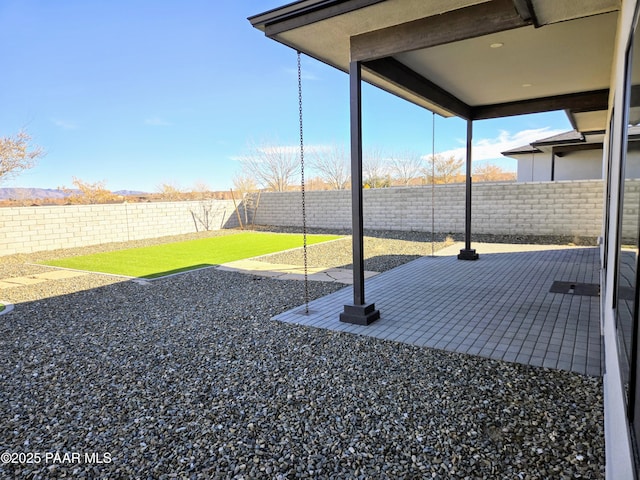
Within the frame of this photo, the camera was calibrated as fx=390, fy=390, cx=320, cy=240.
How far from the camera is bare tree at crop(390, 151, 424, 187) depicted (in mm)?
27703

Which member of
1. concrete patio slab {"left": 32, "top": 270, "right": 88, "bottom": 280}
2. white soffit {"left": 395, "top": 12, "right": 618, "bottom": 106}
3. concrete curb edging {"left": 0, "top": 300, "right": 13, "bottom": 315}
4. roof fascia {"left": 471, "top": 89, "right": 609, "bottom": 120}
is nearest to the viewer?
white soffit {"left": 395, "top": 12, "right": 618, "bottom": 106}

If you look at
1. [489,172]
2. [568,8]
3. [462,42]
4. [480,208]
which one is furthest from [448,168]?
[568,8]

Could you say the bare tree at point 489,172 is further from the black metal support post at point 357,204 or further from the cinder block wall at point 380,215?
the black metal support post at point 357,204

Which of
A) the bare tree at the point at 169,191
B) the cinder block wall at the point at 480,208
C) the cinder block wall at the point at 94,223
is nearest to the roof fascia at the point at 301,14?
the cinder block wall at the point at 480,208

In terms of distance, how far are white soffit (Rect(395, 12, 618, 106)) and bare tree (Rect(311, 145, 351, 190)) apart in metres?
20.7

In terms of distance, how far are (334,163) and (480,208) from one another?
1724cm

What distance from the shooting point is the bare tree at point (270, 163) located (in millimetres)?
25297

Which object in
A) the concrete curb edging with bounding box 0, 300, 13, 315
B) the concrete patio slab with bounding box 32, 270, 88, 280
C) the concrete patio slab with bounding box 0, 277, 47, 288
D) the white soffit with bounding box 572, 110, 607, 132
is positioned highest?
the white soffit with bounding box 572, 110, 607, 132

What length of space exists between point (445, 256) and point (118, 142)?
26.8 m

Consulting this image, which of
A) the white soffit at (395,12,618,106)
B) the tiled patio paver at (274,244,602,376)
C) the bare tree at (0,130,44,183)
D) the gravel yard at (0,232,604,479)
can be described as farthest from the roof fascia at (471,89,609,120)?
the bare tree at (0,130,44,183)

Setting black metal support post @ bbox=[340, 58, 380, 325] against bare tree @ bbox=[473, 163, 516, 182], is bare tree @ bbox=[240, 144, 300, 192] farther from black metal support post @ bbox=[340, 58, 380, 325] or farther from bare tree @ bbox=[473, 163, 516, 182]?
black metal support post @ bbox=[340, 58, 380, 325]

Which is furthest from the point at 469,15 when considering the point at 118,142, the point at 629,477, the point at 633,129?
the point at 118,142

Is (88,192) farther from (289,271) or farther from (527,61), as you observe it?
(527,61)

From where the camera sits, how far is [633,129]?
1.73m
